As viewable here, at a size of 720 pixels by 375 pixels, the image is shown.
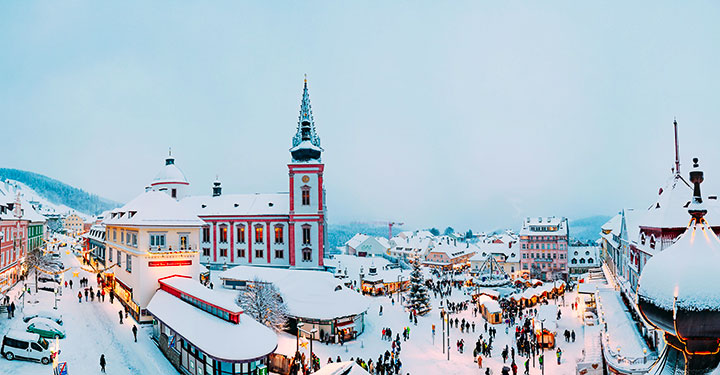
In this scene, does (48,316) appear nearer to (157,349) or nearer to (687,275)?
(157,349)

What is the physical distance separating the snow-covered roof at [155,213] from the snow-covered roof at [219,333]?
7559mm

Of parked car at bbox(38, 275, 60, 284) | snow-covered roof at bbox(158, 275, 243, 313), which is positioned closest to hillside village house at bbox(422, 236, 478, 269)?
snow-covered roof at bbox(158, 275, 243, 313)

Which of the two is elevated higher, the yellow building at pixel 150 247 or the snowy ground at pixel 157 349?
the yellow building at pixel 150 247

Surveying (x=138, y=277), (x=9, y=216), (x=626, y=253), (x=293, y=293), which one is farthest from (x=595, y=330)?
(x=9, y=216)

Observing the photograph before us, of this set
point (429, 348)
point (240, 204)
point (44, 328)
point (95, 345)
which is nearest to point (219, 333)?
point (95, 345)

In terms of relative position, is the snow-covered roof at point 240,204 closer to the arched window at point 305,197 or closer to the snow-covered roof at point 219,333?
the arched window at point 305,197

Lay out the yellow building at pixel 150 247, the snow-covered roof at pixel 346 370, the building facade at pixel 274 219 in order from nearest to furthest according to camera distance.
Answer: the snow-covered roof at pixel 346 370, the yellow building at pixel 150 247, the building facade at pixel 274 219

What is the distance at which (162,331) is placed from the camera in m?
24.3

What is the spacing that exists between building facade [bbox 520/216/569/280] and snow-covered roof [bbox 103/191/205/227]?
199 feet

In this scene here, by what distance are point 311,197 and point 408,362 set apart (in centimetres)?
3157

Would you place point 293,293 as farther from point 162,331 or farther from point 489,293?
point 489,293

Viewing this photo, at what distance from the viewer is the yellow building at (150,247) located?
2902cm

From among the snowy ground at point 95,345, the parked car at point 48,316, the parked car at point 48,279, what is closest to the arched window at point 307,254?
the parked car at point 48,279

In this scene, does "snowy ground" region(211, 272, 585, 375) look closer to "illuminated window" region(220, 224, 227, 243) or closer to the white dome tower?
"illuminated window" region(220, 224, 227, 243)
